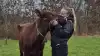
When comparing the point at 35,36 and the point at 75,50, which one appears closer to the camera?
the point at 35,36

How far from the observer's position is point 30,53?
7.33 metres

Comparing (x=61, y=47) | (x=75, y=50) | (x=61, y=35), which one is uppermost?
(x=61, y=35)

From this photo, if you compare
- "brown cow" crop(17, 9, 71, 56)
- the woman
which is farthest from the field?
the woman

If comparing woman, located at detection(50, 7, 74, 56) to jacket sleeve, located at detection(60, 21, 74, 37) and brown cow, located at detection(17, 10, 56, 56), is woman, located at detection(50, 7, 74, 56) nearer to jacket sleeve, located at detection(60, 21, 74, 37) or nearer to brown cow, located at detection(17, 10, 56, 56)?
jacket sleeve, located at detection(60, 21, 74, 37)

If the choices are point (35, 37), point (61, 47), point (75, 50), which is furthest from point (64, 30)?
point (75, 50)

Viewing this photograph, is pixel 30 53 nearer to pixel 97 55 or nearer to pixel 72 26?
pixel 72 26

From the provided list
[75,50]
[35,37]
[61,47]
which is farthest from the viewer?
[75,50]

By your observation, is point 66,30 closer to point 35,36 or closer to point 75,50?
point 35,36

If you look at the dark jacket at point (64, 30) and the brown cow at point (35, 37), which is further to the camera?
the brown cow at point (35, 37)

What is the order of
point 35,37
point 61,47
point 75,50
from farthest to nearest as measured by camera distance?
→ point 75,50, point 35,37, point 61,47

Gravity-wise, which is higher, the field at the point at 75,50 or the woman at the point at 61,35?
the woman at the point at 61,35

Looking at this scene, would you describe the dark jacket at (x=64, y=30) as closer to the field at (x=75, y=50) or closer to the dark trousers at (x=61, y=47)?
the dark trousers at (x=61, y=47)

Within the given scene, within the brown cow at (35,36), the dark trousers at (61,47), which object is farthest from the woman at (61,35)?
the brown cow at (35,36)

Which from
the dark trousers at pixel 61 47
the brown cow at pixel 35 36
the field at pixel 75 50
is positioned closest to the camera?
the dark trousers at pixel 61 47
